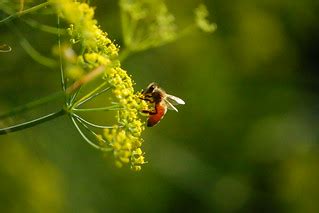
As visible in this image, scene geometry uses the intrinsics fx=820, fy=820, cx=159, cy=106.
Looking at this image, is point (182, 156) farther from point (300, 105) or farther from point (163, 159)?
point (300, 105)

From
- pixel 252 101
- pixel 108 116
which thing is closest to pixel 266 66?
pixel 252 101

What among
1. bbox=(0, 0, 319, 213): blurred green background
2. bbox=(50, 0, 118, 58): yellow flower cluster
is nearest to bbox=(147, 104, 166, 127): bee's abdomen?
bbox=(50, 0, 118, 58): yellow flower cluster

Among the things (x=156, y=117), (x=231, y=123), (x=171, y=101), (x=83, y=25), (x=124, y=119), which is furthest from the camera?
(x=231, y=123)

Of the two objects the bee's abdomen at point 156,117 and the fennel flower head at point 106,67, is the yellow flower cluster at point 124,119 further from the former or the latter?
the bee's abdomen at point 156,117

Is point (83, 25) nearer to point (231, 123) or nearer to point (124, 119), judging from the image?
point (124, 119)

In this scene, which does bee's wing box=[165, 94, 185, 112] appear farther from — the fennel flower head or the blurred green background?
the blurred green background

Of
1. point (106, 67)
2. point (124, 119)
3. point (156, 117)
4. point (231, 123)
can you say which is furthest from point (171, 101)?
point (231, 123)

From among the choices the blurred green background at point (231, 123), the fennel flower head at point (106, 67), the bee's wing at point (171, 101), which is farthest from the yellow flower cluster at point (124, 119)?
the blurred green background at point (231, 123)
